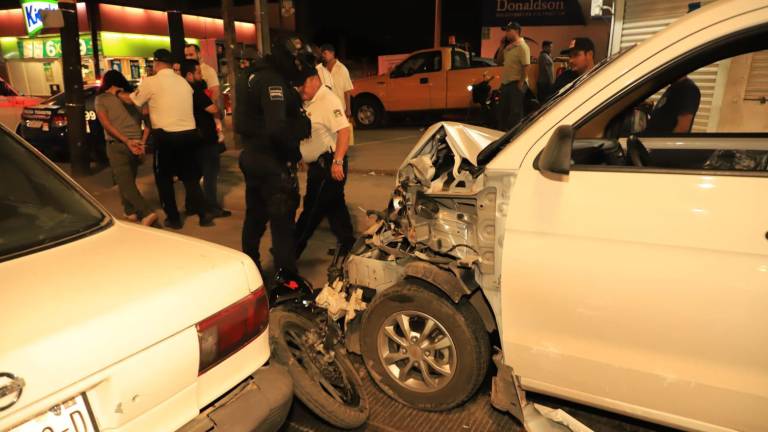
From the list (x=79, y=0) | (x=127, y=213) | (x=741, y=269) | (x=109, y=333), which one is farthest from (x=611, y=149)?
(x=79, y=0)

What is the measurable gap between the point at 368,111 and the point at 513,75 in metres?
6.76

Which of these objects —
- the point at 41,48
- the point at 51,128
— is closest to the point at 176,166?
the point at 51,128

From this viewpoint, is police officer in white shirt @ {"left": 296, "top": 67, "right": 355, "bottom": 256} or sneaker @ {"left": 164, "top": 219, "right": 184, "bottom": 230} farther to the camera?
sneaker @ {"left": 164, "top": 219, "right": 184, "bottom": 230}

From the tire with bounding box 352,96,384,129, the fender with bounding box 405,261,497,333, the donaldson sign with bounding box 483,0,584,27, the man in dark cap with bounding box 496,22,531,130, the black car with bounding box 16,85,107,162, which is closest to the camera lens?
the fender with bounding box 405,261,497,333

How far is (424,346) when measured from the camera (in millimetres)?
2850

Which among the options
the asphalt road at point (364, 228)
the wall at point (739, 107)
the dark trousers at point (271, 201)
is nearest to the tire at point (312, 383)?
the asphalt road at point (364, 228)

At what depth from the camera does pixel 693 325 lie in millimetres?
2035

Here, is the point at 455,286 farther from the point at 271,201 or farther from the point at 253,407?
the point at 271,201

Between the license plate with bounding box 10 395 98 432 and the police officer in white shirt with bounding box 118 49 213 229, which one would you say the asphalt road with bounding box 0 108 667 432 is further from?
the license plate with bounding box 10 395 98 432

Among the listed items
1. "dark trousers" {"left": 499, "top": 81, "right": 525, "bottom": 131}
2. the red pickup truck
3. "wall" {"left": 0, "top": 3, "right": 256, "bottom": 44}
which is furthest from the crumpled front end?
"wall" {"left": 0, "top": 3, "right": 256, "bottom": 44}

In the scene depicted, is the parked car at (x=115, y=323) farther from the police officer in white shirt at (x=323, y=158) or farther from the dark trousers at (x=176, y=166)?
the dark trousers at (x=176, y=166)

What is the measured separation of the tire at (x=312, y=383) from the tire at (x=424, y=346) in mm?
204

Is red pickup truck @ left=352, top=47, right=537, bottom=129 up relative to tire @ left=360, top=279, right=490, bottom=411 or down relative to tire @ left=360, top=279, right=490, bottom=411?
up

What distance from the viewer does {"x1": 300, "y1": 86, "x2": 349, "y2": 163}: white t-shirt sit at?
4.56m
